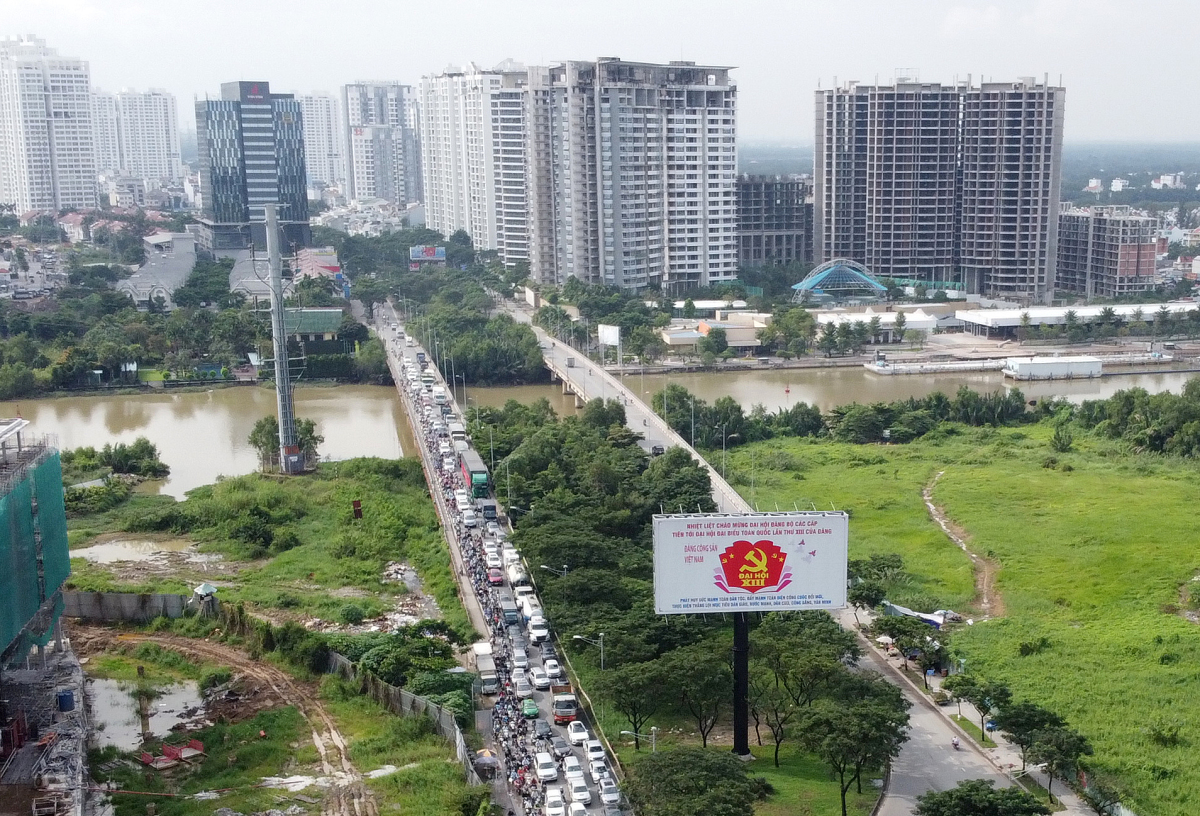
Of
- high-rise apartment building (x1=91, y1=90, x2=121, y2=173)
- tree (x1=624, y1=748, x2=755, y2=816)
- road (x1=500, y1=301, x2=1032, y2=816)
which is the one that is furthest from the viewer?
high-rise apartment building (x1=91, y1=90, x2=121, y2=173)

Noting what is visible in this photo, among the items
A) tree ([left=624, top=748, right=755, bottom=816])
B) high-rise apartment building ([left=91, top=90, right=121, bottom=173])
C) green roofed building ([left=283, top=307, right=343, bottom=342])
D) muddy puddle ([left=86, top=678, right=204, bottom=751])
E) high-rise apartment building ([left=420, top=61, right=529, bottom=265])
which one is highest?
high-rise apartment building ([left=91, top=90, right=121, bottom=173])

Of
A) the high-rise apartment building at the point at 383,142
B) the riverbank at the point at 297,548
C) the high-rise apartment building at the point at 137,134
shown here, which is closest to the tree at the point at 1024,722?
the riverbank at the point at 297,548

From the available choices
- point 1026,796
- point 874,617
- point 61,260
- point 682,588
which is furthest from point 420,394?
point 61,260

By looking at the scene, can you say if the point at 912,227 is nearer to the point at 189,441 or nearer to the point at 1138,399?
the point at 1138,399

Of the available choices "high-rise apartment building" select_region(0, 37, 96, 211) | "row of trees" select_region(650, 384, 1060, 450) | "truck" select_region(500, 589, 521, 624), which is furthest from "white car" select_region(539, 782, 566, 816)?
"high-rise apartment building" select_region(0, 37, 96, 211)

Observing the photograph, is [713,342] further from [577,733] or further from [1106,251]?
[577,733]

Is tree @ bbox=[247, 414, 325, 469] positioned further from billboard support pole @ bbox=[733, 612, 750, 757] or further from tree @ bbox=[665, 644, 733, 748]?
billboard support pole @ bbox=[733, 612, 750, 757]
